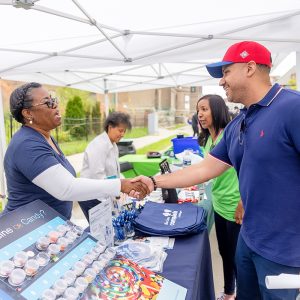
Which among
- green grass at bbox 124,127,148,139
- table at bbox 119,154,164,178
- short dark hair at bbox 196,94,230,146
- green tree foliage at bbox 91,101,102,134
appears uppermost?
short dark hair at bbox 196,94,230,146

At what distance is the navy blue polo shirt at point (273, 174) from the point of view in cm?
125

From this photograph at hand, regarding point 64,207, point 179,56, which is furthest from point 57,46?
point 64,207

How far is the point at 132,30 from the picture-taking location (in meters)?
3.25

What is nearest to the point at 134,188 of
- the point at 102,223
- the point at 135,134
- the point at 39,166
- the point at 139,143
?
the point at 102,223

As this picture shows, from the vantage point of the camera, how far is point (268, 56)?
4.61ft

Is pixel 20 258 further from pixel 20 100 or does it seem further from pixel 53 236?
pixel 20 100

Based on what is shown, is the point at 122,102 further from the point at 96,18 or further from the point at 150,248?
the point at 150,248

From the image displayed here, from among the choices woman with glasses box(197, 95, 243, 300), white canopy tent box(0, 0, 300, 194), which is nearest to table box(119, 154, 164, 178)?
white canopy tent box(0, 0, 300, 194)

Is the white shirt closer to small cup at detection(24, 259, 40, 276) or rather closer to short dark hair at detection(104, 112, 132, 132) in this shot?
short dark hair at detection(104, 112, 132, 132)

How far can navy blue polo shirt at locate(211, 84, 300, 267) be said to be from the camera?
1246 mm

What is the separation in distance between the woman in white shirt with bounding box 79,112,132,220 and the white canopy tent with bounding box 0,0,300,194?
944mm

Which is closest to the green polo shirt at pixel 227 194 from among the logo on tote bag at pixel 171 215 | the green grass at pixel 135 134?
the logo on tote bag at pixel 171 215

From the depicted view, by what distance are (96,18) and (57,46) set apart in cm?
89

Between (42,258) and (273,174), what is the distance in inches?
38.3
